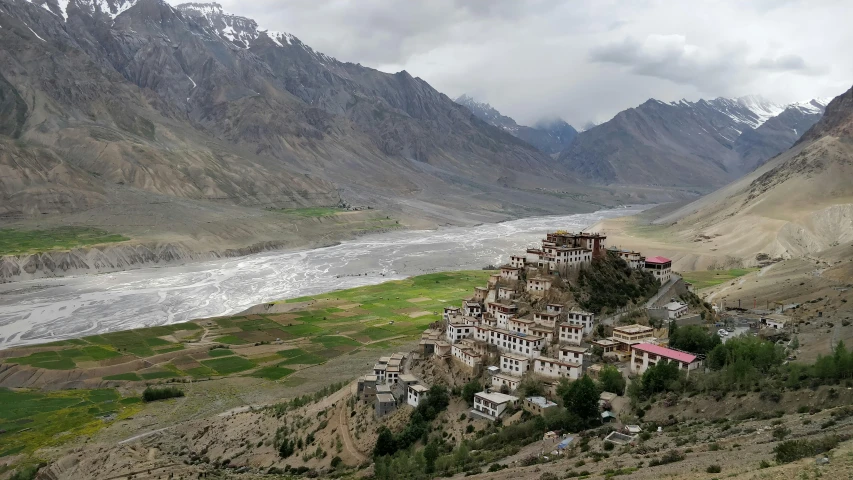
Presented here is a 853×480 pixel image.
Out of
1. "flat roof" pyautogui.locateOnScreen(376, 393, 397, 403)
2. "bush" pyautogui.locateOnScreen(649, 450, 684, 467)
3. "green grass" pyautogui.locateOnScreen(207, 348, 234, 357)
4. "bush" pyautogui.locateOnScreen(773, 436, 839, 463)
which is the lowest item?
"green grass" pyautogui.locateOnScreen(207, 348, 234, 357)

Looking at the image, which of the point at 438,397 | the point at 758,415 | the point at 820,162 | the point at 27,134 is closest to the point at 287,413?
the point at 438,397

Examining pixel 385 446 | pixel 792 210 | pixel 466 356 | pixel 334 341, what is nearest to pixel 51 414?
pixel 334 341

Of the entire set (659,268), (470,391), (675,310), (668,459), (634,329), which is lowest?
(470,391)

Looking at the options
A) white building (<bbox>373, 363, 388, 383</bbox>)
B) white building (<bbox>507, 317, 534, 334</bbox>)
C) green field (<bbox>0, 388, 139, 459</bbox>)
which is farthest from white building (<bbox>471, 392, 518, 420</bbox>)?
green field (<bbox>0, 388, 139, 459</bbox>)

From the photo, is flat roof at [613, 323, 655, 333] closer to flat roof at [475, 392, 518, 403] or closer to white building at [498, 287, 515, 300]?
white building at [498, 287, 515, 300]

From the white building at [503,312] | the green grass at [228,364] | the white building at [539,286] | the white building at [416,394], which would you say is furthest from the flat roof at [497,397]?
the green grass at [228,364]

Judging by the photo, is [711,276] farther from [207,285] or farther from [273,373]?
[207,285]

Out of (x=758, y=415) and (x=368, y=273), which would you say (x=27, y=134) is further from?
(x=758, y=415)
